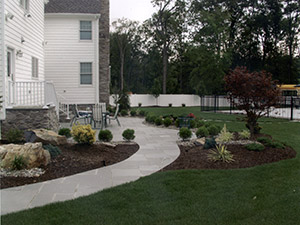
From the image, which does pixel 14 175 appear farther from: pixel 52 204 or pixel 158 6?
pixel 158 6

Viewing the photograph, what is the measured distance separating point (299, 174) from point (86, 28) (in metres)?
15.0

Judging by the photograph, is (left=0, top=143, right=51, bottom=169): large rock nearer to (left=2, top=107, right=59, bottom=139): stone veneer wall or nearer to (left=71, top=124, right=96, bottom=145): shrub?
(left=71, top=124, right=96, bottom=145): shrub

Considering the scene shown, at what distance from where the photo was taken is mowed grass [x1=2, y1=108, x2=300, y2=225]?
3.48 meters

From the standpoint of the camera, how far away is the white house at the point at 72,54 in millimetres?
17391

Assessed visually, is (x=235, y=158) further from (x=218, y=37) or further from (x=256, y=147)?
(x=218, y=37)

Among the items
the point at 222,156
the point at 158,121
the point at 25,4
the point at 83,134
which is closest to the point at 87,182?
the point at 83,134

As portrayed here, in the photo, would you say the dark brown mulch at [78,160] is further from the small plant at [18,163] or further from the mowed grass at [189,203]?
the mowed grass at [189,203]

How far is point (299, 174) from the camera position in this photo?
522cm

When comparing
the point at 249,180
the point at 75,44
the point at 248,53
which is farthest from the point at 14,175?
the point at 248,53

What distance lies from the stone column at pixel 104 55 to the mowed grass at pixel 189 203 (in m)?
13.7

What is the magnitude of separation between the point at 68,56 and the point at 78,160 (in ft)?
40.6

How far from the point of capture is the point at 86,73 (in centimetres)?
1759

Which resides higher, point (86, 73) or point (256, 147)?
point (86, 73)

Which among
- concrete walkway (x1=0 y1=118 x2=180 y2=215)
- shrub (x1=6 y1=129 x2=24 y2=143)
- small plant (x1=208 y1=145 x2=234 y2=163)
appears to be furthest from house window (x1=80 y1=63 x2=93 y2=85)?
small plant (x1=208 y1=145 x2=234 y2=163)
